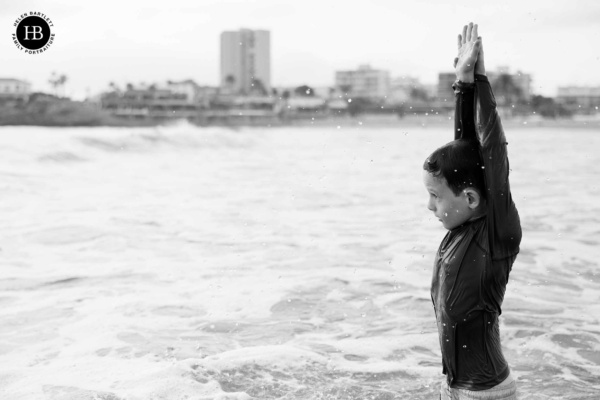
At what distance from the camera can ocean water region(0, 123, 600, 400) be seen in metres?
4.12

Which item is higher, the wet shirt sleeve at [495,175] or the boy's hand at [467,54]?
the boy's hand at [467,54]

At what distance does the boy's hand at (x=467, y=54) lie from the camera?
2.37m

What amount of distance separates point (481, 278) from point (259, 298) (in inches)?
149

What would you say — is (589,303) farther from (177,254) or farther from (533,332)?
(177,254)

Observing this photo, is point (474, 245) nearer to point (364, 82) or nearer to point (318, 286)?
point (318, 286)

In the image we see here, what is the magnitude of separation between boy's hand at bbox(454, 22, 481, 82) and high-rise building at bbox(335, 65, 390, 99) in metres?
133

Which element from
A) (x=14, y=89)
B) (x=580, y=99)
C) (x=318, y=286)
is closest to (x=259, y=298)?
(x=318, y=286)

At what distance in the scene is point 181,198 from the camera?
13.9 metres

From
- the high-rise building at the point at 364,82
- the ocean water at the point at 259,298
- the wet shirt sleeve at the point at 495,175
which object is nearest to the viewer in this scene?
the wet shirt sleeve at the point at 495,175

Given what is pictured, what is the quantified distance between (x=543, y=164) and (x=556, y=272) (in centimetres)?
1826

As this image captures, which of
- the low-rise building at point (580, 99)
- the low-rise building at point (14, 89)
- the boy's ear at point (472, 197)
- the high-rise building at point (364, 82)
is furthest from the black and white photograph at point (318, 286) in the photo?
the high-rise building at point (364, 82)

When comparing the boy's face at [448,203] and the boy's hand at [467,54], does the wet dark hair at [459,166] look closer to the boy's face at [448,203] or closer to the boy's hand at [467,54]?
the boy's face at [448,203]

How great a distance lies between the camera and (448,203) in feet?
7.99

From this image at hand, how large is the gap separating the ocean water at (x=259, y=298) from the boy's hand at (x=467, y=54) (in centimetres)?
197
